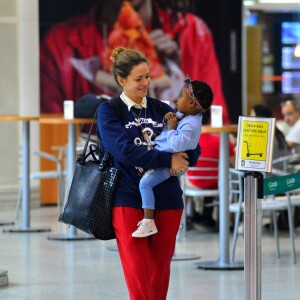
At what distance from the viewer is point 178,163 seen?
4844 millimetres

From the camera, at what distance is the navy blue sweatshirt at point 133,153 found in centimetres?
477

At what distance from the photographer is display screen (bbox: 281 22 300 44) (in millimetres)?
16234

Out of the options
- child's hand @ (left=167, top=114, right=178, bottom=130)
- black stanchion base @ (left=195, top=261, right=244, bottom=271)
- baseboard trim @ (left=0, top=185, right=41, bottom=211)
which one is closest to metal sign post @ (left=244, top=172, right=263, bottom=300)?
child's hand @ (left=167, top=114, right=178, bottom=130)

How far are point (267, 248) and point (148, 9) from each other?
5.77 metres

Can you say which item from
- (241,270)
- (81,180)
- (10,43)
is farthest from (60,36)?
(81,180)

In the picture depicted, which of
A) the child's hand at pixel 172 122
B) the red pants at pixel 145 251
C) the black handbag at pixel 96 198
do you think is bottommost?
the red pants at pixel 145 251

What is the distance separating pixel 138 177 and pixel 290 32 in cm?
1178

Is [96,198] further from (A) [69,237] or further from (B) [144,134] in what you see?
(A) [69,237]

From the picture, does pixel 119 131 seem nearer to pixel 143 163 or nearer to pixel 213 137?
pixel 143 163

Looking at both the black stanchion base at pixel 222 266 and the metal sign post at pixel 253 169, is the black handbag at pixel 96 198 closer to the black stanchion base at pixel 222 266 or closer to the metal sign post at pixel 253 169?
the metal sign post at pixel 253 169

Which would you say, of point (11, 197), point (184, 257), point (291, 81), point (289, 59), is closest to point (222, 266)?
point (184, 257)

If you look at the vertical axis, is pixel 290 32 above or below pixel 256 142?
above

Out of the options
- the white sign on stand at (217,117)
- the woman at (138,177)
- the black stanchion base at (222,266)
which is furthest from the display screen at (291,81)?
the woman at (138,177)

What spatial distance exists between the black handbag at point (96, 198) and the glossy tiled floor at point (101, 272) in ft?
7.05
